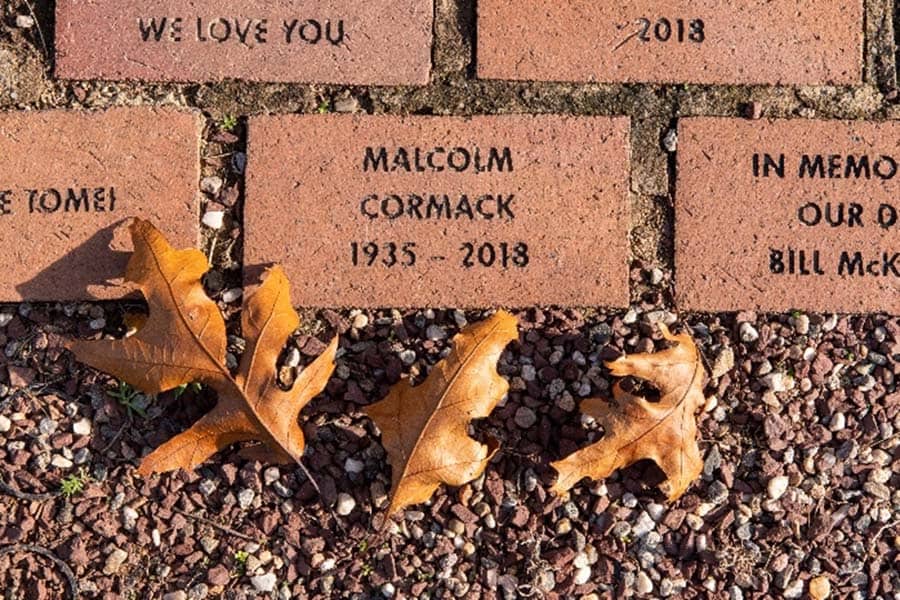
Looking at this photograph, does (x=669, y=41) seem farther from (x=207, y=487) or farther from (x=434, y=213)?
(x=207, y=487)

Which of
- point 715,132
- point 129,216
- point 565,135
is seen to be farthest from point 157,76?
point 715,132

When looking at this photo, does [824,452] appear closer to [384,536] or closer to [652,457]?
[652,457]

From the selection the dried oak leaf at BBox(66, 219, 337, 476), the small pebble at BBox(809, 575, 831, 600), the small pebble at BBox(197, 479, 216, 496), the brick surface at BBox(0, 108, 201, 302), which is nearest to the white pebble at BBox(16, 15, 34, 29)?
the brick surface at BBox(0, 108, 201, 302)

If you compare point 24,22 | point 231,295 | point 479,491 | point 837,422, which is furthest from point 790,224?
point 24,22

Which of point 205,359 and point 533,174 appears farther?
point 533,174

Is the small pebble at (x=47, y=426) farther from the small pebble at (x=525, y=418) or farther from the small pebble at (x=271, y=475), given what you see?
the small pebble at (x=525, y=418)
